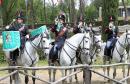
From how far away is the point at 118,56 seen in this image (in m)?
16.8

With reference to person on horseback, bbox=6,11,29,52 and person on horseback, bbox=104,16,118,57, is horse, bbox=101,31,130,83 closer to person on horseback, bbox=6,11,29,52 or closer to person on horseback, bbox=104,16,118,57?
person on horseback, bbox=104,16,118,57

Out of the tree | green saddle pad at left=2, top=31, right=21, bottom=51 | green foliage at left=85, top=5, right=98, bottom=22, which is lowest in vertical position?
green foliage at left=85, top=5, right=98, bottom=22

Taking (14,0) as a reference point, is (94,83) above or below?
below

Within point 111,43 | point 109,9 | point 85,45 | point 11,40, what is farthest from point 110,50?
point 109,9

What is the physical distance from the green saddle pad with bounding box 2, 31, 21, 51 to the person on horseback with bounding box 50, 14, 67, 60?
1369mm

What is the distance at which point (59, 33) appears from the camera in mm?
15625

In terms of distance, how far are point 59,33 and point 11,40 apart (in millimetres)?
1769

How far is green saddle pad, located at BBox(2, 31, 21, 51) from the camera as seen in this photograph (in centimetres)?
1524

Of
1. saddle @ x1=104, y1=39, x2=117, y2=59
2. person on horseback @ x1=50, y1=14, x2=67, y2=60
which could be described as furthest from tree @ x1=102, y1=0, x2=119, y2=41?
person on horseback @ x1=50, y1=14, x2=67, y2=60

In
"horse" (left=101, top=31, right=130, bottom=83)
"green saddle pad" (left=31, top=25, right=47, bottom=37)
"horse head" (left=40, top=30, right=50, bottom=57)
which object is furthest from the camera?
"horse" (left=101, top=31, right=130, bottom=83)

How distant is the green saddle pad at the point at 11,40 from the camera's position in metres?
15.2

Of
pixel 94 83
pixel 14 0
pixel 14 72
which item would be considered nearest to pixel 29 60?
pixel 94 83

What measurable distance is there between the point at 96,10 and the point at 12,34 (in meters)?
65.2

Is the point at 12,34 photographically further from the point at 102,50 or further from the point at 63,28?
the point at 102,50
